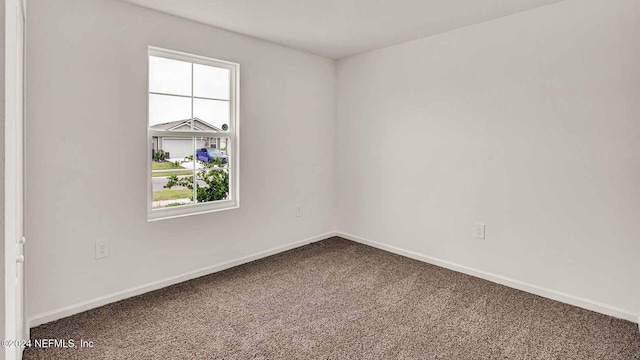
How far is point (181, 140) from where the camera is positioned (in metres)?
3.05

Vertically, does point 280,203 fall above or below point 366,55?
below

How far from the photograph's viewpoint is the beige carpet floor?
204 cm

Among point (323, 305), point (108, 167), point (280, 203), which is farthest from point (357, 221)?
point (108, 167)

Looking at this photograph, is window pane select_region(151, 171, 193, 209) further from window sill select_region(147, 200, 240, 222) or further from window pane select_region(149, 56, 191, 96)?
window pane select_region(149, 56, 191, 96)

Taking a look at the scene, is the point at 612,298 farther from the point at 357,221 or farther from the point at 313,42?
the point at 313,42

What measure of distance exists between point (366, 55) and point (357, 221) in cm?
194

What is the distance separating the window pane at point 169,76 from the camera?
9.41ft

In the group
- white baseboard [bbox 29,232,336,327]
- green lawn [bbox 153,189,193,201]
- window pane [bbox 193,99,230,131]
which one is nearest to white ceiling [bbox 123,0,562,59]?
window pane [bbox 193,99,230,131]

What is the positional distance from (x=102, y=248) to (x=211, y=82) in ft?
5.49

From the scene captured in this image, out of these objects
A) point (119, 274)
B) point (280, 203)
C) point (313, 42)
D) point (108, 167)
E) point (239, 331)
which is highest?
point (313, 42)

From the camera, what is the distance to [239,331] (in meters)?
2.25

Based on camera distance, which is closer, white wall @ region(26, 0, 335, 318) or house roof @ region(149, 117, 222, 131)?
white wall @ region(26, 0, 335, 318)

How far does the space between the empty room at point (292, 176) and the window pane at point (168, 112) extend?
0.06 feet

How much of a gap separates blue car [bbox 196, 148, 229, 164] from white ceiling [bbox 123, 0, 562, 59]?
3.68 ft
